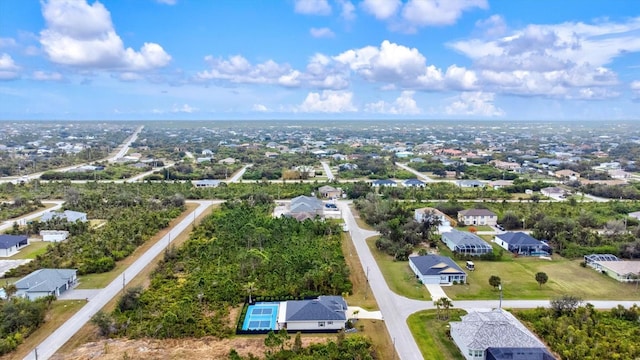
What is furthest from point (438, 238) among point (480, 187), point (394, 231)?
point (480, 187)

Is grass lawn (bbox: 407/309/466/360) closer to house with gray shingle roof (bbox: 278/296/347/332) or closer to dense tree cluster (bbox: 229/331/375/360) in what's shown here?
dense tree cluster (bbox: 229/331/375/360)

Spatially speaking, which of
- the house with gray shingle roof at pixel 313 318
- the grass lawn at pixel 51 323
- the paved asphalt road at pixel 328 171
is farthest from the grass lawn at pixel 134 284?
the paved asphalt road at pixel 328 171

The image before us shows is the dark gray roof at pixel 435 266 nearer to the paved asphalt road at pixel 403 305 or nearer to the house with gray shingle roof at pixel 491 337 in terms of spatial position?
the paved asphalt road at pixel 403 305

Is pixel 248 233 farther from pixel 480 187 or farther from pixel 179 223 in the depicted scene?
pixel 480 187

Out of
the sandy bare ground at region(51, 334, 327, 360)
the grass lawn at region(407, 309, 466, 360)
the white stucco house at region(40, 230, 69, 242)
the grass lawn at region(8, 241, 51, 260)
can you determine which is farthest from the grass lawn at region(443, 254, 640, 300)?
the white stucco house at region(40, 230, 69, 242)

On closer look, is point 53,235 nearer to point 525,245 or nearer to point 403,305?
point 403,305
